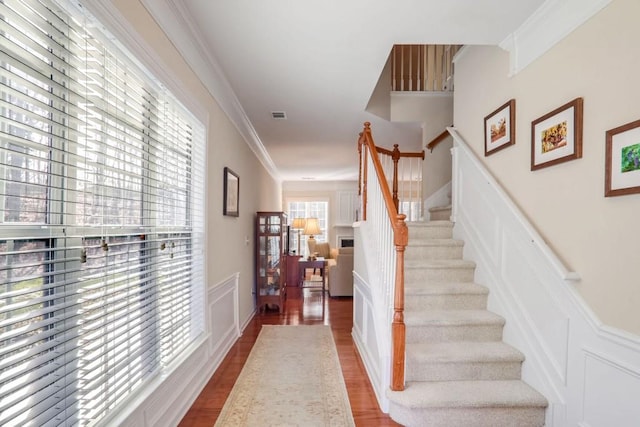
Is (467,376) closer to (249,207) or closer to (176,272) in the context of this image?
(176,272)

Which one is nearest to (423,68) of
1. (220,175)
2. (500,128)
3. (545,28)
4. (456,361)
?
(500,128)

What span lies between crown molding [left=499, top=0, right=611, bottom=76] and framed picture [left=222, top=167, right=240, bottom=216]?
2.54 meters

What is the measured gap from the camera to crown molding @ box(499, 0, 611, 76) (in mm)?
1817

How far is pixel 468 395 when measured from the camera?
205 cm

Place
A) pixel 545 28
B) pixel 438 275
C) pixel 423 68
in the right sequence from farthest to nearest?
pixel 423 68 → pixel 438 275 → pixel 545 28

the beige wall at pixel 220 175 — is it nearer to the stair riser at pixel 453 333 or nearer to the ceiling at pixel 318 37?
the ceiling at pixel 318 37

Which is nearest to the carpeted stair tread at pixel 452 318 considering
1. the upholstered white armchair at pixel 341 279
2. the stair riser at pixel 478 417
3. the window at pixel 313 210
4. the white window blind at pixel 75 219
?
the stair riser at pixel 478 417

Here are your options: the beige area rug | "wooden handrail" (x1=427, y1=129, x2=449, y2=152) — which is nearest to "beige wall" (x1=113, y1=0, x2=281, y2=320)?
the beige area rug

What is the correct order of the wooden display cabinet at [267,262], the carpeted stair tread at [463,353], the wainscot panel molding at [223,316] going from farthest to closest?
the wooden display cabinet at [267,262], the wainscot panel molding at [223,316], the carpeted stair tread at [463,353]

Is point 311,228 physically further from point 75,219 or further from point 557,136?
point 75,219

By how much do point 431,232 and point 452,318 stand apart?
1030 mm

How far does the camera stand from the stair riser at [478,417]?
199cm

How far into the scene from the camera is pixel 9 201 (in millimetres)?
992

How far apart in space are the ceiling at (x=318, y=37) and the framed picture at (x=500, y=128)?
0.51 meters
